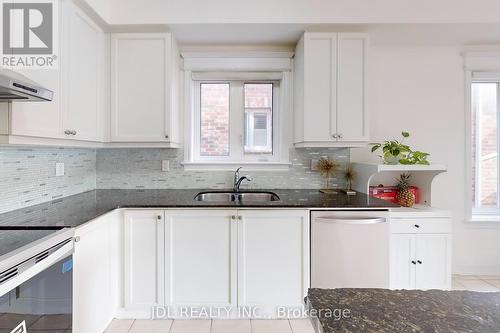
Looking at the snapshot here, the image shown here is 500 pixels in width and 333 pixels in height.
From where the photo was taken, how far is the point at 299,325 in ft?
6.41

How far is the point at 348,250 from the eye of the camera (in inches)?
75.2

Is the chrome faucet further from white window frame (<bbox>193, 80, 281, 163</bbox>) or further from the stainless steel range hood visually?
the stainless steel range hood

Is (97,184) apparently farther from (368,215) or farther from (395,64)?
(395,64)

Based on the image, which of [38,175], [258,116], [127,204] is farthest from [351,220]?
[38,175]

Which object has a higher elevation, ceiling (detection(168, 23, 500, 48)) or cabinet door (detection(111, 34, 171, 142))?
ceiling (detection(168, 23, 500, 48))

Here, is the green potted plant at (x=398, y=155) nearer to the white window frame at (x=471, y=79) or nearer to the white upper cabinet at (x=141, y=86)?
the white window frame at (x=471, y=79)

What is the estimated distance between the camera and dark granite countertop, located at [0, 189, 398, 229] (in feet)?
4.89

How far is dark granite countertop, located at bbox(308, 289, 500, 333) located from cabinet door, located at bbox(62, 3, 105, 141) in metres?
1.80

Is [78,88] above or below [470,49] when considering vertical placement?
below

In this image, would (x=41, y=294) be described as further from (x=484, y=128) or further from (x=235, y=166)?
(x=484, y=128)

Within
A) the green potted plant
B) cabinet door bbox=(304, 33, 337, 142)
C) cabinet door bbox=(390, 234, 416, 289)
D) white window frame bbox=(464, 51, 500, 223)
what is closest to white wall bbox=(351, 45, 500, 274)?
white window frame bbox=(464, 51, 500, 223)

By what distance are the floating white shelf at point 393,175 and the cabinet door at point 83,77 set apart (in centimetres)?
225

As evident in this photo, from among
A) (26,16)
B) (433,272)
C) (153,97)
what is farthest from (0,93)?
(433,272)

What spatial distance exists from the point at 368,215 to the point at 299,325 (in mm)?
935
